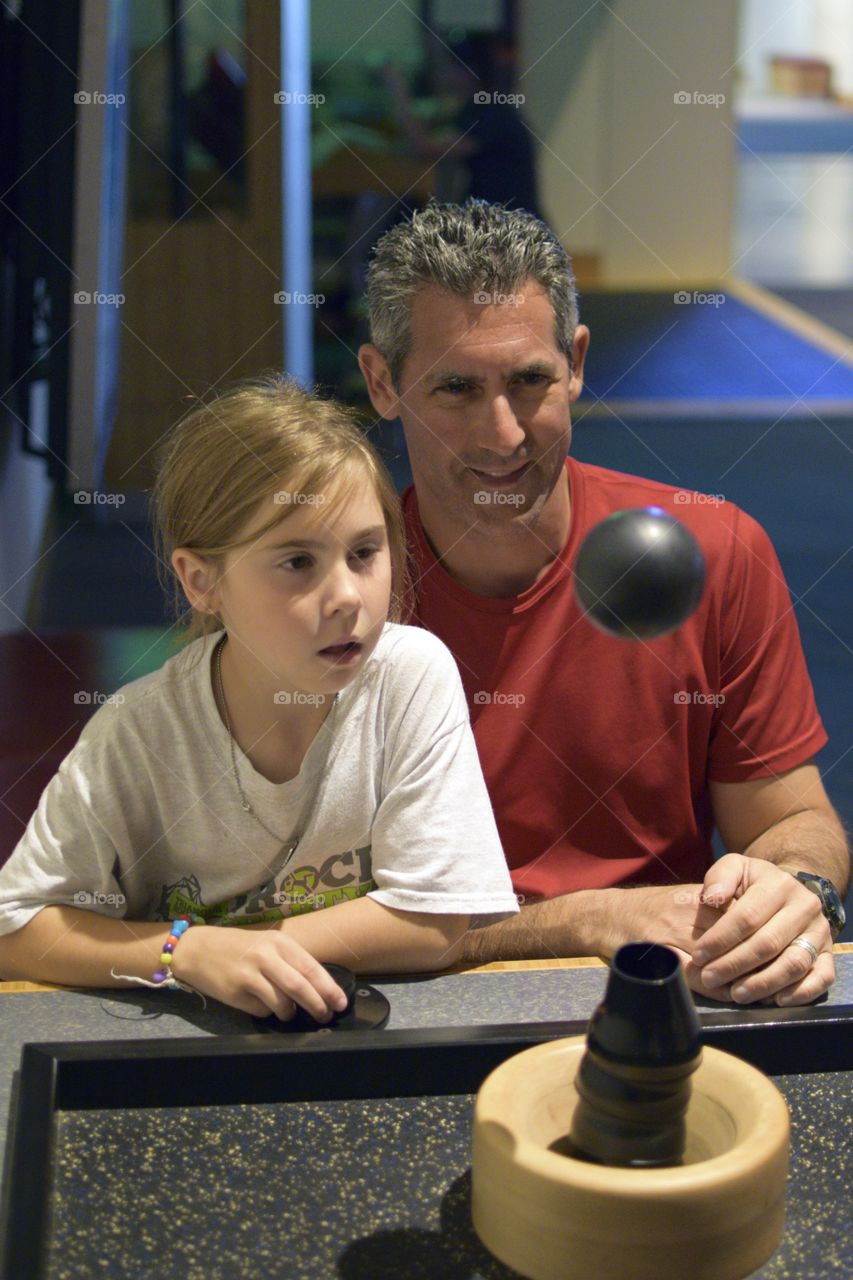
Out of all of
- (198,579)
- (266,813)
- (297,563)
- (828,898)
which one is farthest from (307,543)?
(828,898)

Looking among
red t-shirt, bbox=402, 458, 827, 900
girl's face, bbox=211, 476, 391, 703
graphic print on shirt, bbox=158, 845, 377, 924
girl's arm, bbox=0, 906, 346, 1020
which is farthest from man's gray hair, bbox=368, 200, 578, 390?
girl's arm, bbox=0, 906, 346, 1020

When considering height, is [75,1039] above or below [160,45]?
below

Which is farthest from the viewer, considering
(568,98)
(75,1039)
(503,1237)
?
(568,98)

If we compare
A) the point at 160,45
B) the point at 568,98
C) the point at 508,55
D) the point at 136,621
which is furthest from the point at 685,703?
the point at 568,98

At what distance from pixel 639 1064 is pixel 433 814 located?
1.60 feet

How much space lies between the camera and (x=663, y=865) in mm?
1646

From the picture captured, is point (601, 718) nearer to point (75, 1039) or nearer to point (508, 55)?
point (75, 1039)

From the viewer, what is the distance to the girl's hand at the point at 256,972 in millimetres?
1073

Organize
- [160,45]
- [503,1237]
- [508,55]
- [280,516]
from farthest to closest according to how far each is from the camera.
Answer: [508,55]
[160,45]
[280,516]
[503,1237]

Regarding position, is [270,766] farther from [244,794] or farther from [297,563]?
[297,563]

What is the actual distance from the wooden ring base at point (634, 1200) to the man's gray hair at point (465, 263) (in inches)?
39.2

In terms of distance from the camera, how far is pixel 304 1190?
35.5 inches

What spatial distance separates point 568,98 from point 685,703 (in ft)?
28.8

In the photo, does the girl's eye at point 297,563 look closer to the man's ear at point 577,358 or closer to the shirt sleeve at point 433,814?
the shirt sleeve at point 433,814
